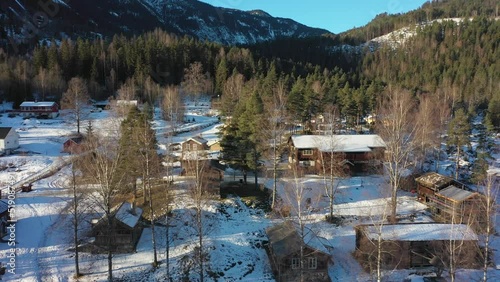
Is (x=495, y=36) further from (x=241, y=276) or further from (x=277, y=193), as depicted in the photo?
(x=241, y=276)

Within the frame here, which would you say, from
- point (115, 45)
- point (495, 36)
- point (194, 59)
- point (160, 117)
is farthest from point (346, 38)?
point (160, 117)

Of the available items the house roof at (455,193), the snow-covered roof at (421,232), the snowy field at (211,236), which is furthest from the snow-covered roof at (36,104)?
the house roof at (455,193)

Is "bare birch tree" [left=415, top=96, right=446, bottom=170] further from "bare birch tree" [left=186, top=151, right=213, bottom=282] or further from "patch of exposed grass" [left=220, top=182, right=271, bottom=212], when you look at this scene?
"bare birch tree" [left=186, top=151, right=213, bottom=282]

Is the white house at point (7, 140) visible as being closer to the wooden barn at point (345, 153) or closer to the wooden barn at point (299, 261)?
the wooden barn at point (345, 153)

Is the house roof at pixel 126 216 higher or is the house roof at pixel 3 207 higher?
the house roof at pixel 3 207

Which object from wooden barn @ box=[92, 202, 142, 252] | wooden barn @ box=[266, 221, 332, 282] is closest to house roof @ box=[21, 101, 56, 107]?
wooden barn @ box=[92, 202, 142, 252]

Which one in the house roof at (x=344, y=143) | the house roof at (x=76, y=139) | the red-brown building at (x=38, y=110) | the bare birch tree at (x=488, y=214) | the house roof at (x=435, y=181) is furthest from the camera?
the red-brown building at (x=38, y=110)

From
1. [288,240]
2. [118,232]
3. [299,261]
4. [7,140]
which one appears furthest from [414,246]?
[7,140]

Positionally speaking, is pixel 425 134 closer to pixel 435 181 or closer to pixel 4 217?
pixel 435 181
